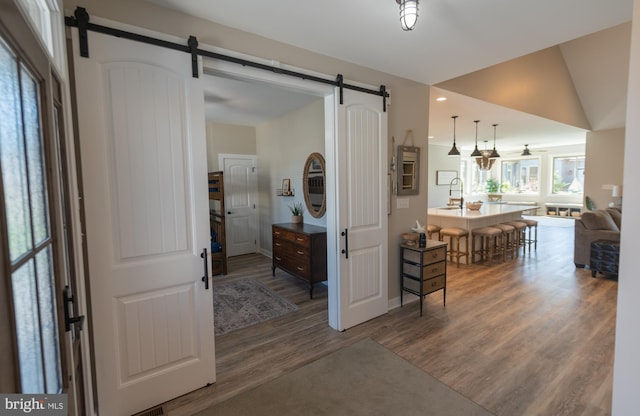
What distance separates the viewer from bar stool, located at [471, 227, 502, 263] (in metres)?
5.32

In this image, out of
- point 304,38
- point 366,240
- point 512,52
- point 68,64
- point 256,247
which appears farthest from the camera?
point 256,247

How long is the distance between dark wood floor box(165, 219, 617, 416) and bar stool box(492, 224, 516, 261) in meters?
1.42

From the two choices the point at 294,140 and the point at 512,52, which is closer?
the point at 512,52

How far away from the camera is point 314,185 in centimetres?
446

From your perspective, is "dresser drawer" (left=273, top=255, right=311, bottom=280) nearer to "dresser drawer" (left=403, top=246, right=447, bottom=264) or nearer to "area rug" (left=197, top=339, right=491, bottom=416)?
"dresser drawer" (left=403, top=246, right=447, bottom=264)

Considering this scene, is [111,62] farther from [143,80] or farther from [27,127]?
[27,127]

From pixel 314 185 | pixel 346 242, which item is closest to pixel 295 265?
pixel 314 185

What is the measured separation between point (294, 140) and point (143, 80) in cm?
319

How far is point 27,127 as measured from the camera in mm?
909

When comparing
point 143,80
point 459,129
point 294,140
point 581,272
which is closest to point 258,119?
point 294,140

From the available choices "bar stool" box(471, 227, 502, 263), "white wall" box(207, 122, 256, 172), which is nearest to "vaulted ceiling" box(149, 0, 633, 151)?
"bar stool" box(471, 227, 502, 263)

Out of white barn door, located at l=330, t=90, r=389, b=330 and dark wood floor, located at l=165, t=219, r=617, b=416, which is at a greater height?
white barn door, located at l=330, t=90, r=389, b=330

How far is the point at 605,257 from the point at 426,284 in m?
3.20

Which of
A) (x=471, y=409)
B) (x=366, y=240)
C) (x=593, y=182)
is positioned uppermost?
(x=593, y=182)
